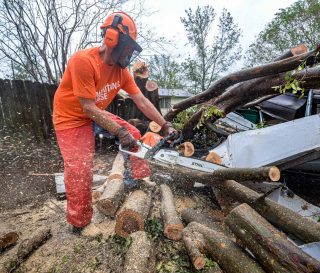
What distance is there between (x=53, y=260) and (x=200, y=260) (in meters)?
1.30

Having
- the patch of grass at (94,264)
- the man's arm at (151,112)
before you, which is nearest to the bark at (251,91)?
the man's arm at (151,112)

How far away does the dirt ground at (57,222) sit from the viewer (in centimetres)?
223

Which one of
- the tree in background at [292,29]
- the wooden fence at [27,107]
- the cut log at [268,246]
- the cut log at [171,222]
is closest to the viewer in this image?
the cut log at [268,246]

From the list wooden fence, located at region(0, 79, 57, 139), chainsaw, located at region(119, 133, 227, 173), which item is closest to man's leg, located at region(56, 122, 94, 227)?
chainsaw, located at region(119, 133, 227, 173)

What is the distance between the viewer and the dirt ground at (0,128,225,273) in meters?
2.23

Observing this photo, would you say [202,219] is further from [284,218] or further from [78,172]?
[78,172]

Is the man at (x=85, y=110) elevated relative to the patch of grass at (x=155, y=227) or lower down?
elevated

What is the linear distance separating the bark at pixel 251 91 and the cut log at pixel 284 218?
4.33 ft

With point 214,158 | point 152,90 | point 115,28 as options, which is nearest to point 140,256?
point 214,158

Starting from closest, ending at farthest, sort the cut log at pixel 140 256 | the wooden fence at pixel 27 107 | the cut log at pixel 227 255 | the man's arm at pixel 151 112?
1. the cut log at pixel 227 255
2. the cut log at pixel 140 256
3. the man's arm at pixel 151 112
4. the wooden fence at pixel 27 107

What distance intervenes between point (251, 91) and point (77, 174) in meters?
2.39

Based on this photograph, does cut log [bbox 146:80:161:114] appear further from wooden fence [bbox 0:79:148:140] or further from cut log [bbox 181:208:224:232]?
cut log [bbox 181:208:224:232]

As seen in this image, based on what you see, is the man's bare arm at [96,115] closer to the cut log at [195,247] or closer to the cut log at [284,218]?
the cut log at [195,247]

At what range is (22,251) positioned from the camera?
2.32 metres
